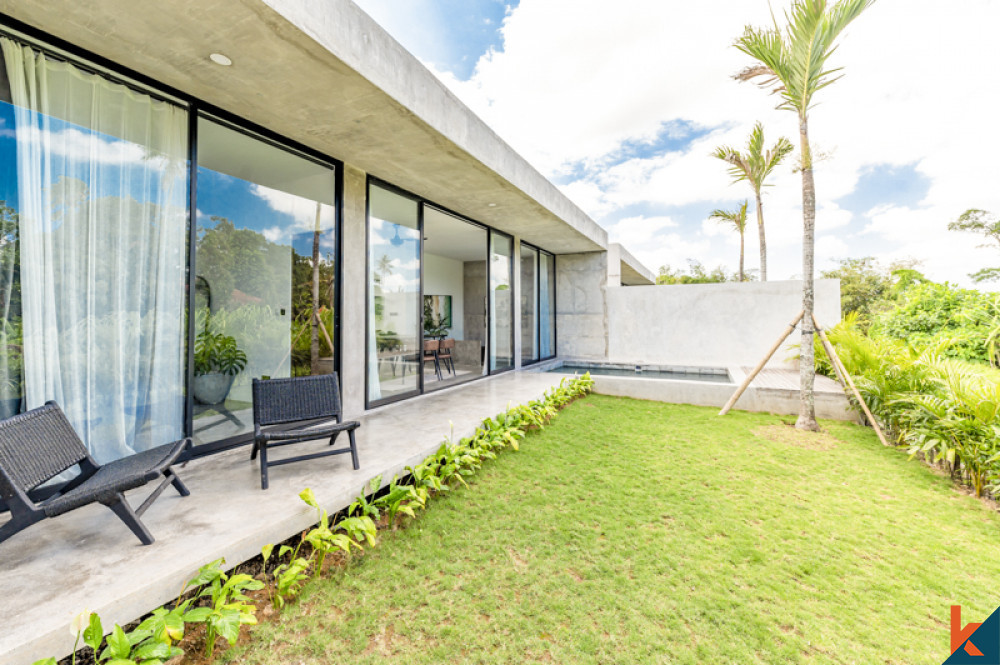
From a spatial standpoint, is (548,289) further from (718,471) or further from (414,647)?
(414,647)

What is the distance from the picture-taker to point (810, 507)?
3.01 m

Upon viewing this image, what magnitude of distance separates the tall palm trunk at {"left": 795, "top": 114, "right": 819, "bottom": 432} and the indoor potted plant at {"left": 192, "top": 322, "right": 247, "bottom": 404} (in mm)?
6055

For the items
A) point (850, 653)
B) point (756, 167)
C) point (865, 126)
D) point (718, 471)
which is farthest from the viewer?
point (865, 126)

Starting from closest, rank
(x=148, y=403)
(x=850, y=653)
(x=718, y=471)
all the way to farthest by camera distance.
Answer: (x=850, y=653)
(x=148, y=403)
(x=718, y=471)

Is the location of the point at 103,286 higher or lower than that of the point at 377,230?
lower

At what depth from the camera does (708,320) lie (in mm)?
9586

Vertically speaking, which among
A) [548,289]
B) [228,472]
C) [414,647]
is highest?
[548,289]

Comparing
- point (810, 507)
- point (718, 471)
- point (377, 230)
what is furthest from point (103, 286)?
point (810, 507)

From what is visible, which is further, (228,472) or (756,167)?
(756,167)

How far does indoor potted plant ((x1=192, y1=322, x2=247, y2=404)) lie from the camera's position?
10.8 ft

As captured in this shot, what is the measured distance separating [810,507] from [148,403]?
195 inches

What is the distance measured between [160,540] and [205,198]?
260 cm

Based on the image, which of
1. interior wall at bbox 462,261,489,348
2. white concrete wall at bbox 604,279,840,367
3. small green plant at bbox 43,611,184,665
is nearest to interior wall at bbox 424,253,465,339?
interior wall at bbox 462,261,489,348

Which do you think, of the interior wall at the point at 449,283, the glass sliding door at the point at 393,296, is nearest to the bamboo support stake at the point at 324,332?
the glass sliding door at the point at 393,296
